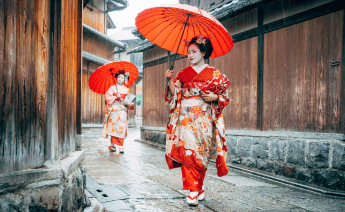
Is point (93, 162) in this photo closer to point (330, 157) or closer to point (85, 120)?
point (330, 157)

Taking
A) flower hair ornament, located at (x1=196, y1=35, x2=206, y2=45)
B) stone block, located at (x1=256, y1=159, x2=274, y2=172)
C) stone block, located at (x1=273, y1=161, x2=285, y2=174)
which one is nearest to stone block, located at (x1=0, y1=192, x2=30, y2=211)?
flower hair ornament, located at (x1=196, y1=35, x2=206, y2=45)

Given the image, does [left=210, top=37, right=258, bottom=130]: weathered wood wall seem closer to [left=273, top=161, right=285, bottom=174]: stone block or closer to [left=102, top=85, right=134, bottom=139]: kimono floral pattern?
[left=273, top=161, right=285, bottom=174]: stone block

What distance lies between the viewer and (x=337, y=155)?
4.39 meters

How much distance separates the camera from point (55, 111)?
100 inches

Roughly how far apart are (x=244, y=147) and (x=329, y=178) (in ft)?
6.70

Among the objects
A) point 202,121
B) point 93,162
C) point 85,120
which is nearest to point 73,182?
point 202,121

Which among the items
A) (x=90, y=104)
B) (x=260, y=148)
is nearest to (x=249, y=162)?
(x=260, y=148)

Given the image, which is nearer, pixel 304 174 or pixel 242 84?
pixel 304 174

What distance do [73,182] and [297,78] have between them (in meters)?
4.51

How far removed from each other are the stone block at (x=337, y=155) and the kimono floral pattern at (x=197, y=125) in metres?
2.04

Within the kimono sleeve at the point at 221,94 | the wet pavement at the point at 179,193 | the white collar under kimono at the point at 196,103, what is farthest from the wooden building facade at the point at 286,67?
the white collar under kimono at the point at 196,103

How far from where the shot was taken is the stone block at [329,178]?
4.35 metres

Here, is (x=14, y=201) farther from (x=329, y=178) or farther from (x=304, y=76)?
(x=304, y=76)

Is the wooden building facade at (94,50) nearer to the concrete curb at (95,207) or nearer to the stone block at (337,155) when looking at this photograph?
the concrete curb at (95,207)
